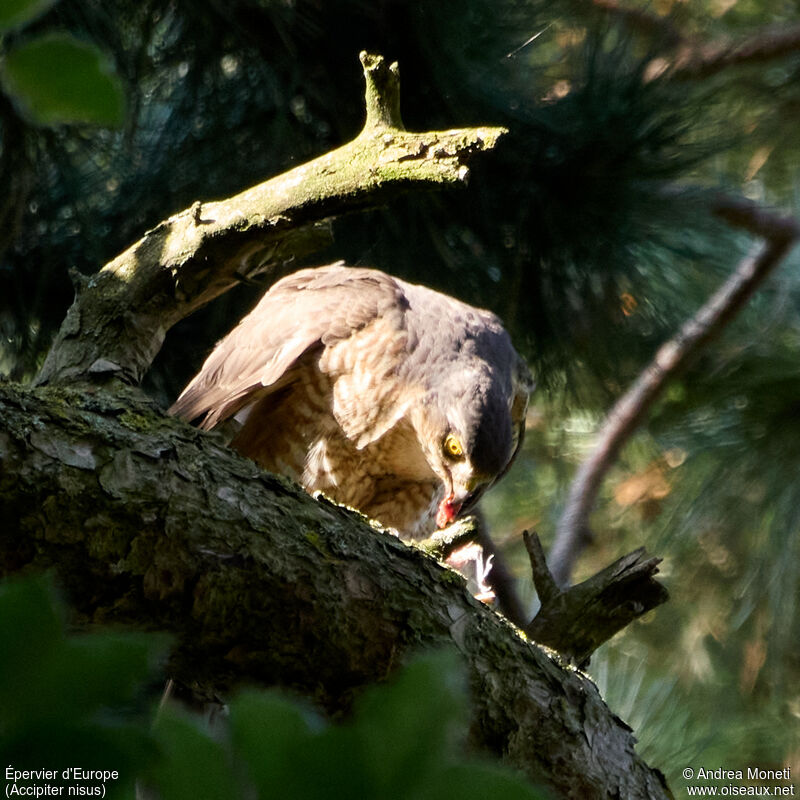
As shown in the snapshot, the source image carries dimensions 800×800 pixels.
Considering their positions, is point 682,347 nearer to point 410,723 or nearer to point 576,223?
point 576,223

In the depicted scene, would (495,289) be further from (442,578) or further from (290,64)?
(442,578)

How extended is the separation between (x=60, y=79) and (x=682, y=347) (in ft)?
12.9

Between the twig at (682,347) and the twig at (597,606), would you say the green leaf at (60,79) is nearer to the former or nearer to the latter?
the twig at (597,606)

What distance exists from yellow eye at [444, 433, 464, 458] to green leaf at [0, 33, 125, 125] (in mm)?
3062

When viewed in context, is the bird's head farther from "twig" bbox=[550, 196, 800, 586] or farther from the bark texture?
the bark texture

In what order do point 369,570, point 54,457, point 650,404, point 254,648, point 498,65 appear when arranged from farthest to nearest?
point 650,404 < point 498,65 < point 369,570 < point 254,648 < point 54,457

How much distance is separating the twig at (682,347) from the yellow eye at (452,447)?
2.59 ft

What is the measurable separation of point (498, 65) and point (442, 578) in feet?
8.16

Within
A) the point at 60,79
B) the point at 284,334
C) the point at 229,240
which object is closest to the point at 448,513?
the point at 284,334

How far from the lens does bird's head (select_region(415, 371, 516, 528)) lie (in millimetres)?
3623

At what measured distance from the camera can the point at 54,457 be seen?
1648 mm

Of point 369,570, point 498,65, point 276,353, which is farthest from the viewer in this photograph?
point 498,65

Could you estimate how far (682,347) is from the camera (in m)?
4.33

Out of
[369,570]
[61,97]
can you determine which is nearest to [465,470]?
[369,570]
